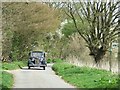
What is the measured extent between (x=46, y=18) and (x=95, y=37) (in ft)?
24.1

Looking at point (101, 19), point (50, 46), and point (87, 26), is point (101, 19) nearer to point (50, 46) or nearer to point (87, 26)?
point (87, 26)

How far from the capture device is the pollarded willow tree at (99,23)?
1602 inches

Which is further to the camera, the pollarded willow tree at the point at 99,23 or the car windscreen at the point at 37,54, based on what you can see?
the car windscreen at the point at 37,54

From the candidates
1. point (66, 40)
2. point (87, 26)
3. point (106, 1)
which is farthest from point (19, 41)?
point (66, 40)

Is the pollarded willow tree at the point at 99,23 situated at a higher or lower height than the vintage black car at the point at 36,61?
higher

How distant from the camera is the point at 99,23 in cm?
4209

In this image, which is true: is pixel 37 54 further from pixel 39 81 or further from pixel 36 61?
pixel 39 81

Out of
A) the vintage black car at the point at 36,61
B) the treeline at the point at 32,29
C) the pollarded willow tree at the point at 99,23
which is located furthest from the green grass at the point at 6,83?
the pollarded willow tree at the point at 99,23

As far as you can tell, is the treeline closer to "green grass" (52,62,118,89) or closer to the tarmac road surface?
the tarmac road surface

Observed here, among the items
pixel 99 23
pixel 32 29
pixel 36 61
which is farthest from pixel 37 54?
pixel 99 23

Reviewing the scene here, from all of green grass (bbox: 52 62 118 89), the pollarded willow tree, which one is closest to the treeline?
the pollarded willow tree

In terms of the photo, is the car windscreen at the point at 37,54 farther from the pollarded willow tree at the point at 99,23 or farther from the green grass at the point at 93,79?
the green grass at the point at 93,79

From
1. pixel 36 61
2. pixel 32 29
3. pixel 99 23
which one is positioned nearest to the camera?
pixel 36 61

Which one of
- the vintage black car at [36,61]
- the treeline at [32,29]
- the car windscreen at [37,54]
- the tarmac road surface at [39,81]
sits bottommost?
the tarmac road surface at [39,81]
